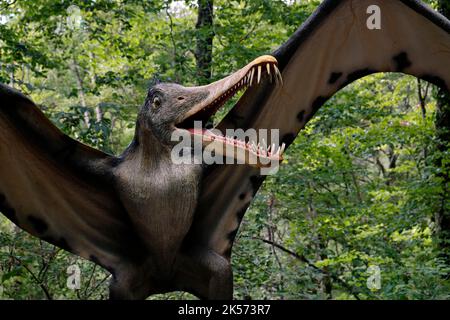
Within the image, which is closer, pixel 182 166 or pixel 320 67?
pixel 182 166

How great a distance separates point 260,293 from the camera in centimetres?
691

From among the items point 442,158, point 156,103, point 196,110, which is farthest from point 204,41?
point 196,110

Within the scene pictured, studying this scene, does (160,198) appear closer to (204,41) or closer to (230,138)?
(230,138)

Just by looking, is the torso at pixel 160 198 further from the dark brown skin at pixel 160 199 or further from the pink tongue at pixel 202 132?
→ the pink tongue at pixel 202 132

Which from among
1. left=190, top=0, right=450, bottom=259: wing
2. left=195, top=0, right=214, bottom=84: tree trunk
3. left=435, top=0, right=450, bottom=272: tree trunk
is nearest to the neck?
left=190, top=0, right=450, bottom=259: wing

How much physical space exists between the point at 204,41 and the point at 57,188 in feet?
13.3

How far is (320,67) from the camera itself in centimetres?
327

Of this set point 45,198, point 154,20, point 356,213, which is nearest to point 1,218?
point 154,20

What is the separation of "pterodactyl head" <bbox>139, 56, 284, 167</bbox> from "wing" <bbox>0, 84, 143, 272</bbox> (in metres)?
0.38

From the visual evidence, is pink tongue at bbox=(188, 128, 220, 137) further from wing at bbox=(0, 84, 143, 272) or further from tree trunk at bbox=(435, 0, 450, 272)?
tree trunk at bbox=(435, 0, 450, 272)

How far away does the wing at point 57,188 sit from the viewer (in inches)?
109
